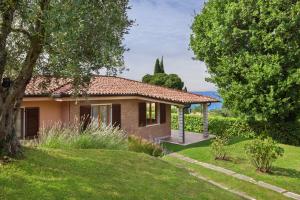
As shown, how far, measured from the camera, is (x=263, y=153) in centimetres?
1600

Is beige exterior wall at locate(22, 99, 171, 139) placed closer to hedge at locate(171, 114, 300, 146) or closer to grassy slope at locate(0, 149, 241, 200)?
hedge at locate(171, 114, 300, 146)

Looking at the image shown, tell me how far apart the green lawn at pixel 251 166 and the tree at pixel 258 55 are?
3.09 meters

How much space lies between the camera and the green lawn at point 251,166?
1495 cm

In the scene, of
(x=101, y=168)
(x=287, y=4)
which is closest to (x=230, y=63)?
(x=287, y=4)

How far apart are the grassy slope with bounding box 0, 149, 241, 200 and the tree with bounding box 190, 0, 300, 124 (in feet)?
46.1

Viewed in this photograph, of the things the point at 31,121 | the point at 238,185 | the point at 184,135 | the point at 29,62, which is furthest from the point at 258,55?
the point at 29,62

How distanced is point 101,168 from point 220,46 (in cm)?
1803

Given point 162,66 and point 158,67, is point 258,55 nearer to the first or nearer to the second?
point 158,67

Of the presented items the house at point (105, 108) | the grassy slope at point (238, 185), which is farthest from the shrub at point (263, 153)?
the house at point (105, 108)

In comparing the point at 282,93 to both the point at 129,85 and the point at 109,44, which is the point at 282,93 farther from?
the point at 109,44

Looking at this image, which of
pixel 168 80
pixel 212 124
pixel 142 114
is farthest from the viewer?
pixel 168 80

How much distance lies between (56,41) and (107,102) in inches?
664

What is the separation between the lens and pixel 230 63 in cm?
2556

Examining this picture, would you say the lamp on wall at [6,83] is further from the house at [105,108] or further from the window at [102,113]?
the window at [102,113]
